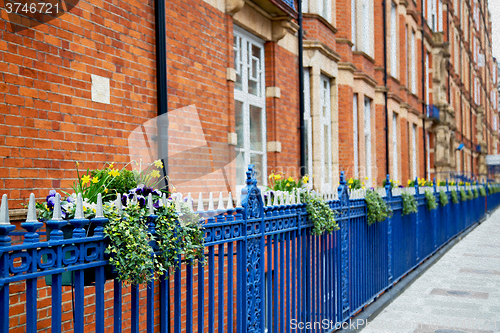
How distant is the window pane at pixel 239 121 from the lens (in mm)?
8688

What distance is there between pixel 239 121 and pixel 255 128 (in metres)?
0.65

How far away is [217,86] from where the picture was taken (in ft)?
25.1

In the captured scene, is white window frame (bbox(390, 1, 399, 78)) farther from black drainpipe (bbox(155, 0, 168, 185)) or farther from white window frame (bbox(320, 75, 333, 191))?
black drainpipe (bbox(155, 0, 168, 185))

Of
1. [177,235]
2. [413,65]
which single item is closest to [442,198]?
[413,65]

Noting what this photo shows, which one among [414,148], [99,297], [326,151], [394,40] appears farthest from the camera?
[414,148]

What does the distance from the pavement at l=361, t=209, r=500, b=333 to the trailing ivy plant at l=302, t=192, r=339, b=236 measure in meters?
1.63

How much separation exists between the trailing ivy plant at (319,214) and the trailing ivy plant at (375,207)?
5.80 feet

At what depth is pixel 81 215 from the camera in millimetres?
2637

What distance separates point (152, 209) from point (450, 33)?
3441 centimetres

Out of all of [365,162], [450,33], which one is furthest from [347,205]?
[450,33]

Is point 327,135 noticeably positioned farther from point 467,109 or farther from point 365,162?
point 467,109

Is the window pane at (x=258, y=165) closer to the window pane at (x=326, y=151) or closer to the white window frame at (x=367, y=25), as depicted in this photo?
the window pane at (x=326, y=151)

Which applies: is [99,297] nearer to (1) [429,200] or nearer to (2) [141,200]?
(2) [141,200]

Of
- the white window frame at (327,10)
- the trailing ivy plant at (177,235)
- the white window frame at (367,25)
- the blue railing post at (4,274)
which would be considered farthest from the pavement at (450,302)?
the white window frame at (367,25)
